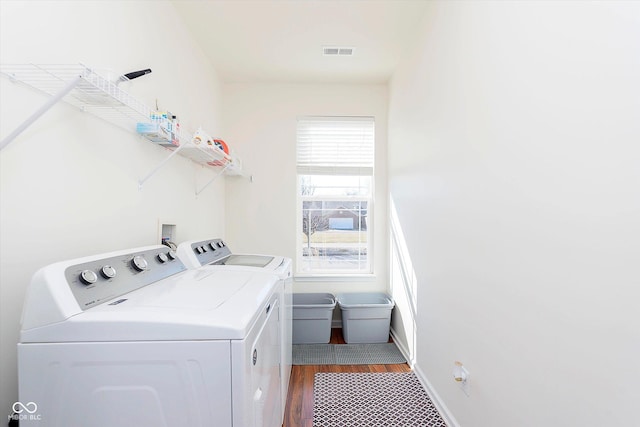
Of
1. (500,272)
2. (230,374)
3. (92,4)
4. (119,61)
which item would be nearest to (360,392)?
(500,272)

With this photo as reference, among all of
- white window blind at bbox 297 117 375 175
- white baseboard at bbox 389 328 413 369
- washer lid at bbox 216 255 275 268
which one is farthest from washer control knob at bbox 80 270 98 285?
white window blind at bbox 297 117 375 175

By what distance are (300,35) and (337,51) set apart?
0.39m

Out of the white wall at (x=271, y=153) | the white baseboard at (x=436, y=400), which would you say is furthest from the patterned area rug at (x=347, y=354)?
the white wall at (x=271, y=153)

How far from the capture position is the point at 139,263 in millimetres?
1261

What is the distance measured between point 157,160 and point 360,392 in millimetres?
2063

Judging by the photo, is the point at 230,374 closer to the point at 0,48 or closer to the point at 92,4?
the point at 0,48

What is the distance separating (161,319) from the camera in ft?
2.82

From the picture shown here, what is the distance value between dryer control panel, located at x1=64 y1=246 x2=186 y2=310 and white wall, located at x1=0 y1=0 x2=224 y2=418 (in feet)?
0.63

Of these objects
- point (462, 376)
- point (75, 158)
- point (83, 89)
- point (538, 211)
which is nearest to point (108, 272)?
point (75, 158)

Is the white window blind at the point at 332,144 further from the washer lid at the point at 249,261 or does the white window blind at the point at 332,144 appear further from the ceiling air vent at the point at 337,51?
the washer lid at the point at 249,261

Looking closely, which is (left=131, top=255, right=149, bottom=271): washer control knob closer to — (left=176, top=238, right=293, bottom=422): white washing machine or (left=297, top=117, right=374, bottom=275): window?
(left=176, top=238, right=293, bottom=422): white washing machine

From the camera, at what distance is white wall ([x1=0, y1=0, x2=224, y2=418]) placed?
3.11ft

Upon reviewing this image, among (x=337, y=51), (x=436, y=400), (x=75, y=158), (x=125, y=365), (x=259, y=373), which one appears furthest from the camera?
(x=337, y=51)

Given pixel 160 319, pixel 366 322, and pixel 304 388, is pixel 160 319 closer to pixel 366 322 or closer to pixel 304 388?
pixel 304 388
